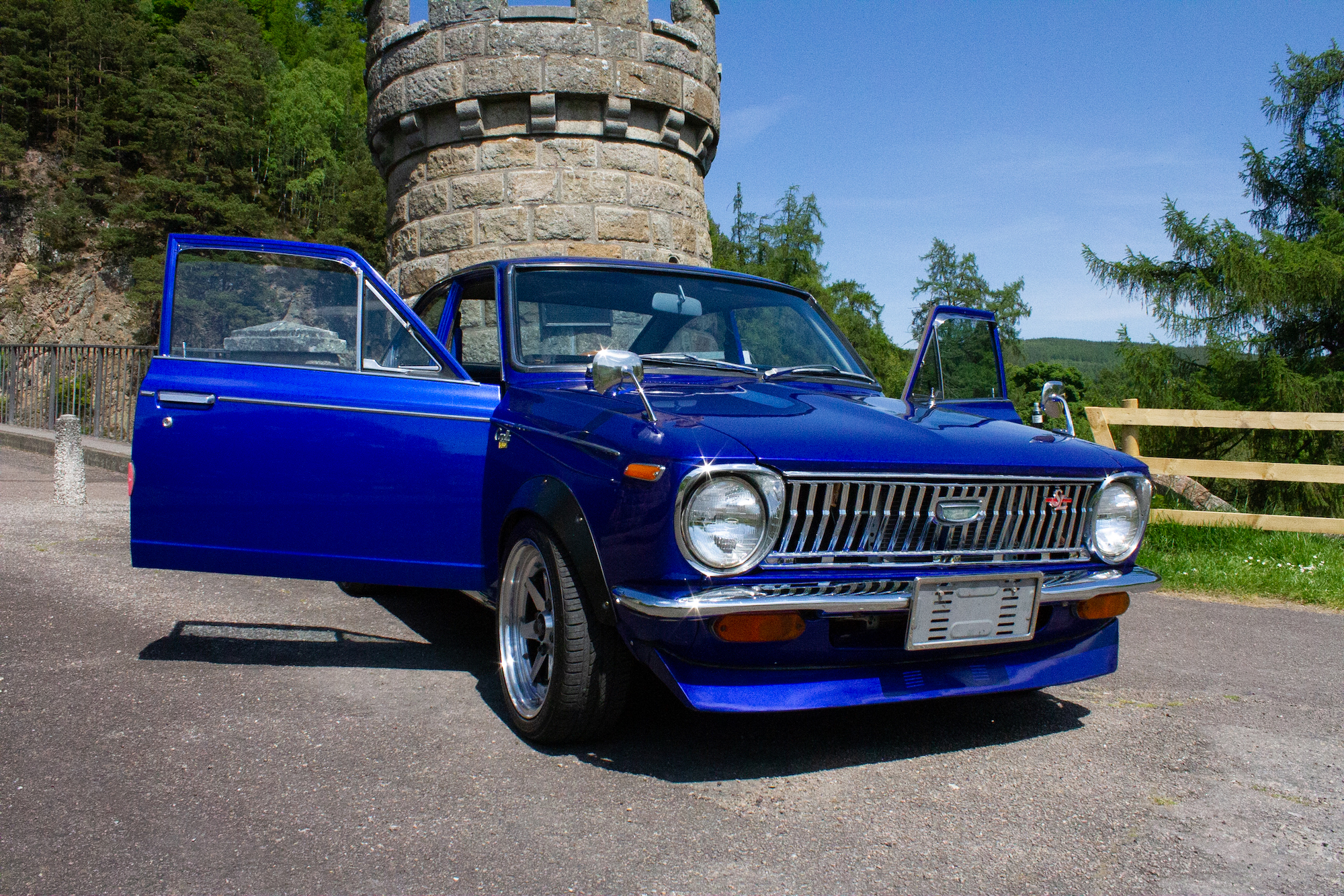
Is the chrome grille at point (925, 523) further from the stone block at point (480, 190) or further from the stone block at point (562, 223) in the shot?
the stone block at point (480, 190)

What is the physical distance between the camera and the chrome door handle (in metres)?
3.74

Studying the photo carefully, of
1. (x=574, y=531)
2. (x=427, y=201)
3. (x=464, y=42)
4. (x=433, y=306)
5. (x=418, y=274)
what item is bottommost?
(x=574, y=531)

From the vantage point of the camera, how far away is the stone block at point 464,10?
10047 millimetres

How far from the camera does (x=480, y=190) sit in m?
10.4

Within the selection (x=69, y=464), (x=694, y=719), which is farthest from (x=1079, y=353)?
(x=694, y=719)

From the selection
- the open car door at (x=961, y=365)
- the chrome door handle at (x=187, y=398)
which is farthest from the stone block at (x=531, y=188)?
the chrome door handle at (x=187, y=398)

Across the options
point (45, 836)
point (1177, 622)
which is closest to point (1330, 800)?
point (1177, 622)

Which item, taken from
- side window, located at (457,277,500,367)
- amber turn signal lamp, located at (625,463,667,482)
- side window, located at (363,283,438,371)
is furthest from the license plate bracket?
side window, located at (457,277,500,367)

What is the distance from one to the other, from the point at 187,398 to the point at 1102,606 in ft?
11.2

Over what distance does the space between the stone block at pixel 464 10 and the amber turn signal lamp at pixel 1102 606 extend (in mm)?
8948

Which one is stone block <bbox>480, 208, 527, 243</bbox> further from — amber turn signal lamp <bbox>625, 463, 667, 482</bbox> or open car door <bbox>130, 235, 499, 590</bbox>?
amber turn signal lamp <bbox>625, 463, 667, 482</bbox>

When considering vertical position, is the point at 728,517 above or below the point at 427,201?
below

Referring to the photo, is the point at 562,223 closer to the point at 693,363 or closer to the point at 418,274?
the point at 418,274

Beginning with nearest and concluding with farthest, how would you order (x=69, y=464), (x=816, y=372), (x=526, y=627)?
(x=526, y=627), (x=816, y=372), (x=69, y=464)
